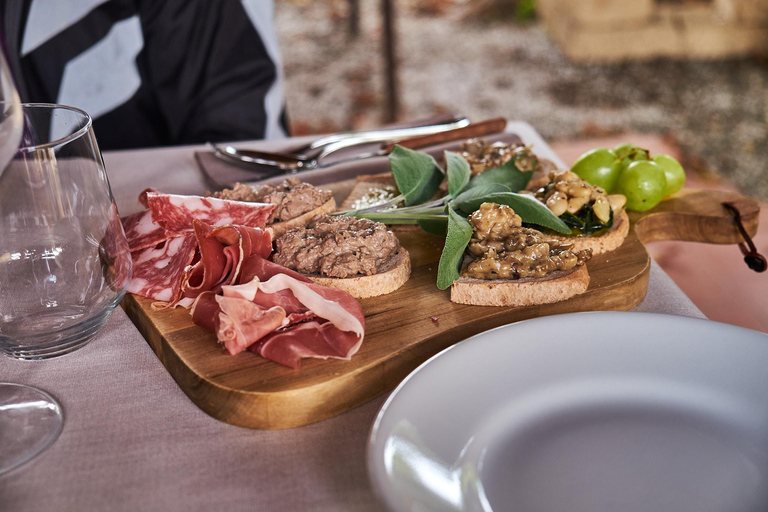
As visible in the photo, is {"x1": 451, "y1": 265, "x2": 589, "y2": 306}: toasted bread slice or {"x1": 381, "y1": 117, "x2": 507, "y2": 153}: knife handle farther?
{"x1": 381, "y1": 117, "x2": 507, "y2": 153}: knife handle

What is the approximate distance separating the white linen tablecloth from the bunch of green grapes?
844mm

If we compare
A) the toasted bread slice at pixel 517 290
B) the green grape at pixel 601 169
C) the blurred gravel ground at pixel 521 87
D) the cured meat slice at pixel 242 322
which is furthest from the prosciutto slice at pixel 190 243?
the blurred gravel ground at pixel 521 87

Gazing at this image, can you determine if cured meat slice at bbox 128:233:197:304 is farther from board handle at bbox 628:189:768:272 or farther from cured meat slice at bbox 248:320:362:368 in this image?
board handle at bbox 628:189:768:272

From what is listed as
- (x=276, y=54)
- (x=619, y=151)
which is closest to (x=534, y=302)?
(x=619, y=151)

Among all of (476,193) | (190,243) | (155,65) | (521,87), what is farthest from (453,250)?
(521,87)

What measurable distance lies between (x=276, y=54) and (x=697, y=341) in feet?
6.72

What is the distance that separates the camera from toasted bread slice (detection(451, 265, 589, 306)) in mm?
1212

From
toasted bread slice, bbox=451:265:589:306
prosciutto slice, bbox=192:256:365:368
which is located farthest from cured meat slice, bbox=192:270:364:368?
toasted bread slice, bbox=451:265:589:306

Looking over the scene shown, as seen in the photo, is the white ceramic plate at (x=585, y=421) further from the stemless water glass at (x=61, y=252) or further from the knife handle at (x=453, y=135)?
the knife handle at (x=453, y=135)

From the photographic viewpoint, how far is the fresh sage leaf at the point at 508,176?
59.9 inches

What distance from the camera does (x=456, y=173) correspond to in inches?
57.3

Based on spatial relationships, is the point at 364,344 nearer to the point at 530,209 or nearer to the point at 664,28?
the point at 530,209

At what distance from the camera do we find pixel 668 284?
4.55ft

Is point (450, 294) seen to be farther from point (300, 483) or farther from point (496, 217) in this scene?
point (300, 483)
